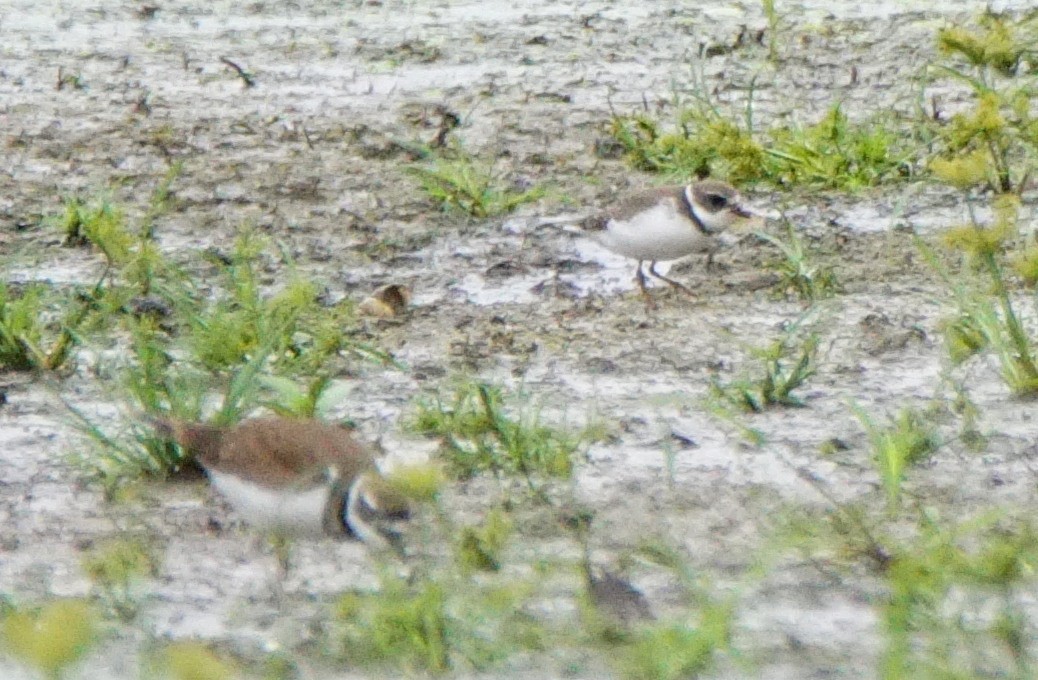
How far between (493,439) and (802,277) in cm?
163

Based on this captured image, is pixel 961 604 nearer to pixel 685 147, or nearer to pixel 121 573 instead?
pixel 121 573

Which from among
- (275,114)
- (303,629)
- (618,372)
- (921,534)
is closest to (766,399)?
(618,372)

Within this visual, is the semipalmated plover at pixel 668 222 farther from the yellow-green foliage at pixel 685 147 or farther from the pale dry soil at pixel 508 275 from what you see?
the yellow-green foliage at pixel 685 147

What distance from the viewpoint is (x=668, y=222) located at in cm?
698

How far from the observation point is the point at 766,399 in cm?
579

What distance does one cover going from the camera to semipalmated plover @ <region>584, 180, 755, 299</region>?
700cm

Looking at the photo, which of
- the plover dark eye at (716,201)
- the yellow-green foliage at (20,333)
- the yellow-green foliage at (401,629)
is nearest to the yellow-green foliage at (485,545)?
the yellow-green foliage at (401,629)

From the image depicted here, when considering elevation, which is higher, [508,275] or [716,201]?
[716,201]

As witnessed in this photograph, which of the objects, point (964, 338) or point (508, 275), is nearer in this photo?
point (964, 338)

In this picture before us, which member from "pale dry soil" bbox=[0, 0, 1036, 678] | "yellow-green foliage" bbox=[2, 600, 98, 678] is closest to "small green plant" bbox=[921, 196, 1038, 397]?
"pale dry soil" bbox=[0, 0, 1036, 678]

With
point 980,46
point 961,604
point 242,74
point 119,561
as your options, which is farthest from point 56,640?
point 242,74

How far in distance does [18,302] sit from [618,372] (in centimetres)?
179

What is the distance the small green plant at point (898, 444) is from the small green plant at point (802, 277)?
123 cm

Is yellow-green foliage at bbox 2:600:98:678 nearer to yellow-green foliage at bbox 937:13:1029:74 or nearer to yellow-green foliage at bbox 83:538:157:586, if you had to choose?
yellow-green foliage at bbox 83:538:157:586
